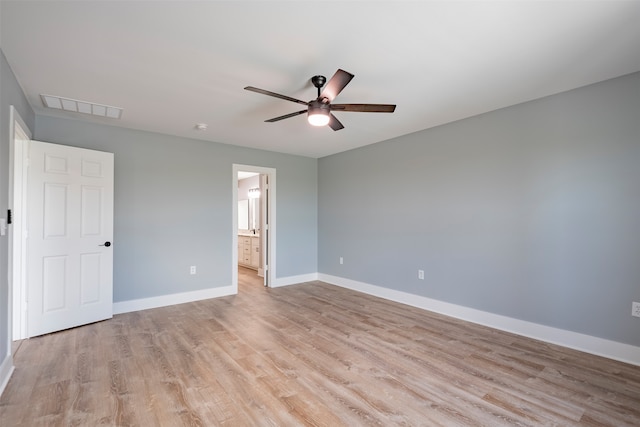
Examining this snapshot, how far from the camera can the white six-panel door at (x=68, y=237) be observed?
3201 mm

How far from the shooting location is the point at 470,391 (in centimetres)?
222

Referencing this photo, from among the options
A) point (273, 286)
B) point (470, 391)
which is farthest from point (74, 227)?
point (470, 391)

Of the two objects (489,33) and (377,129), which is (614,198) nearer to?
(489,33)

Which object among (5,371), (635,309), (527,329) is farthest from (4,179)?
(635,309)

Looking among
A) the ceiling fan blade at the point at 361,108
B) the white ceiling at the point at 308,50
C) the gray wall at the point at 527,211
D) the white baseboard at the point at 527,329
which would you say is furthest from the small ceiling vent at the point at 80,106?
the white baseboard at the point at 527,329

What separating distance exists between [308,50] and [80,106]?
106 inches

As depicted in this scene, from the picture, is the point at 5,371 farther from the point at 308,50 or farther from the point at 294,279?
the point at 294,279

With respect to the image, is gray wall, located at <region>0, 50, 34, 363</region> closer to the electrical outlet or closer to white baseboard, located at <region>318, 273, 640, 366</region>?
white baseboard, located at <region>318, 273, 640, 366</region>

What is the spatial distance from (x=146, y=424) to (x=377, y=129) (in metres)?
3.84

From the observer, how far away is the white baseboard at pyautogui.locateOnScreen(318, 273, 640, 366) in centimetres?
266

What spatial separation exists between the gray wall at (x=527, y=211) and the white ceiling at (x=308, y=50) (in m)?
0.37

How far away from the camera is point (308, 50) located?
2229 mm

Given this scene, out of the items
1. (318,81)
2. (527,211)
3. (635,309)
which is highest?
(318,81)

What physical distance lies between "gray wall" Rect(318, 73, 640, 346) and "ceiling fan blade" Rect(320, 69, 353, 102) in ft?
7.20
